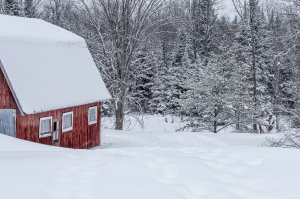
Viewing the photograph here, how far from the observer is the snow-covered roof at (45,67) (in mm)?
17844

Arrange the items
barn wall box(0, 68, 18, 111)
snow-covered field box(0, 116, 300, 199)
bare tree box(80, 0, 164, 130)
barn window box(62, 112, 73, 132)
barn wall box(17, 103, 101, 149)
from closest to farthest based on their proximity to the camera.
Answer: snow-covered field box(0, 116, 300, 199)
barn wall box(0, 68, 18, 111)
barn wall box(17, 103, 101, 149)
barn window box(62, 112, 73, 132)
bare tree box(80, 0, 164, 130)

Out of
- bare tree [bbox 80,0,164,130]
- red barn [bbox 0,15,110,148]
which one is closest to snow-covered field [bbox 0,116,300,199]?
red barn [bbox 0,15,110,148]

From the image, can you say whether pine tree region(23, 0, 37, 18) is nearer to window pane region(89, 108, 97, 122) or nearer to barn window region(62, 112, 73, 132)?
window pane region(89, 108, 97, 122)

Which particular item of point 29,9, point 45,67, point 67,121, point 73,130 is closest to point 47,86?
point 45,67

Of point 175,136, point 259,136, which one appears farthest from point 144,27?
Result: point 259,136

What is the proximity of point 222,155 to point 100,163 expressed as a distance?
2928 millimetres

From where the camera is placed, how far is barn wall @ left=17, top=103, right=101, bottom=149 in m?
18.1

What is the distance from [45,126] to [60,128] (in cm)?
111

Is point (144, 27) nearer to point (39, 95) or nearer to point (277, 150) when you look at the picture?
point (39, 95)

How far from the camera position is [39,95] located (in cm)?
1833

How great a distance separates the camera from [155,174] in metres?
8.25

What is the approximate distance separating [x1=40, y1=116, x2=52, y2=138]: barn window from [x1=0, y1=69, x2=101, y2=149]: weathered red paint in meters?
0.19

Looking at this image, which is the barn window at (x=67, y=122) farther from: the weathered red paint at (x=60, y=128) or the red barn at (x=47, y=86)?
the weathered red paint at (x=60, y=128)

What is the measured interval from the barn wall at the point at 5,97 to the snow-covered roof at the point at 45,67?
40cm
